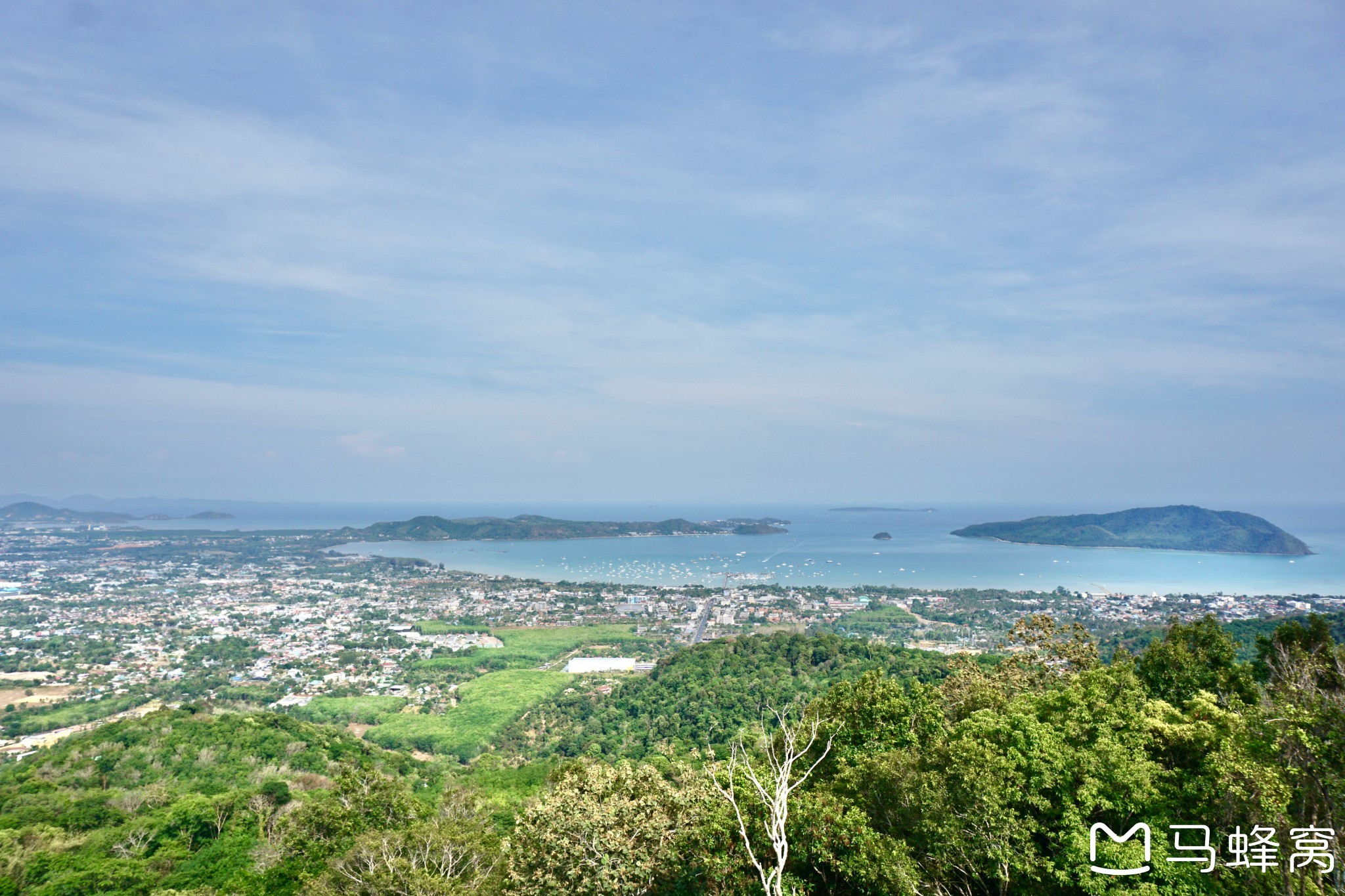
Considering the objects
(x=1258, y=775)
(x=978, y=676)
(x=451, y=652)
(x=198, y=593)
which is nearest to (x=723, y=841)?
(x=1258, y=775)

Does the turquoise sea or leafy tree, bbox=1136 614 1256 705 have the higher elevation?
leafy tree, bbox=1136 614 1256 705

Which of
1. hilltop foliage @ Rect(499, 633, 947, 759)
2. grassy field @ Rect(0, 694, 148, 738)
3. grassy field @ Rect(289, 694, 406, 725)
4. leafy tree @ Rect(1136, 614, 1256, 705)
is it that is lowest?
grassy field @ Rect(0, 694, 148, 738)

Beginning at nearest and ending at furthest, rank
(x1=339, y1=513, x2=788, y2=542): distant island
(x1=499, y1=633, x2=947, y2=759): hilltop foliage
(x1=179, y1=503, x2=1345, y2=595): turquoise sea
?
(x1=499, y1=633, x2=947, y2=759): hilltop foliage < (x1=179, y1=503, x2=1345, y2=595): turquoise sea < (x1=339, y1=513, x2=788, y2=542): distant island

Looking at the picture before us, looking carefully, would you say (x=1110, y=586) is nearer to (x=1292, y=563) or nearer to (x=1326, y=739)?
(x=1292, y=563)

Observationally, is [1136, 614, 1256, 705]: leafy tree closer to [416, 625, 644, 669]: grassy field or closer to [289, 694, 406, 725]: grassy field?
[289, 694, 406, 725]: grassy field

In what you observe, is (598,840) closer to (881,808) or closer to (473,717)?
(881,808)

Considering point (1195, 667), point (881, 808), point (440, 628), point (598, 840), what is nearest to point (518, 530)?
point (440, 628)

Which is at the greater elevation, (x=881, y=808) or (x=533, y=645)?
(x=881, y=808)

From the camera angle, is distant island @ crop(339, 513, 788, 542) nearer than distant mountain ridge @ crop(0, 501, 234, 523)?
Yes

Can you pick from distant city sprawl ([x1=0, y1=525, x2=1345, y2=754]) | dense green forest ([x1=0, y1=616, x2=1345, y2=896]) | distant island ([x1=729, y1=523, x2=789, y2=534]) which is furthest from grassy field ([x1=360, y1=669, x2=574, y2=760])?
distant island ([x1=729, y1=523, x2=789, y2=534])
